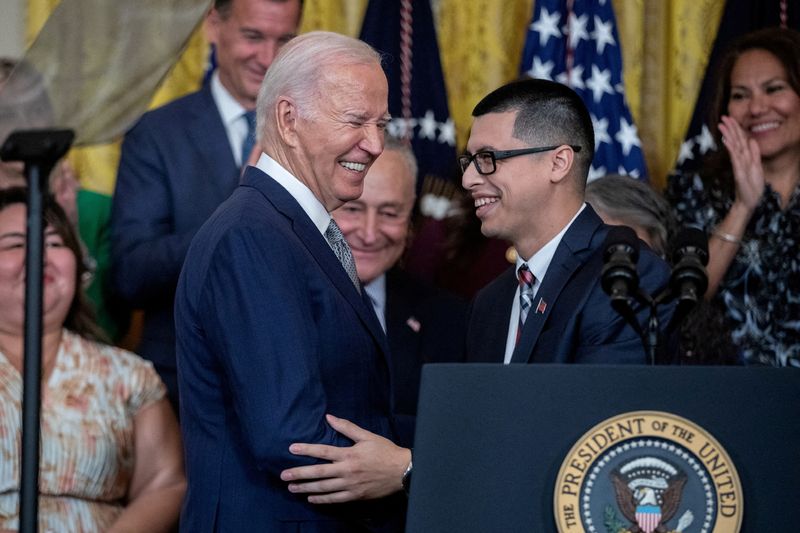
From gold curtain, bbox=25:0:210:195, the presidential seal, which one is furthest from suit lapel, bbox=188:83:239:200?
the presidential seal

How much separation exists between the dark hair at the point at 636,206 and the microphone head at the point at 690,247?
1408 mm

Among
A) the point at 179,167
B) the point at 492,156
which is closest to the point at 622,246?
the point at 492,156

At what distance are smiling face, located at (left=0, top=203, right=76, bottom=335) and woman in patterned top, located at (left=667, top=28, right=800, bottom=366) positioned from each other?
1802 mm

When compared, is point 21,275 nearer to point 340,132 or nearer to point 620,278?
point 340,132

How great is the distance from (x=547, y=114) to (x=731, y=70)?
127 centimetres

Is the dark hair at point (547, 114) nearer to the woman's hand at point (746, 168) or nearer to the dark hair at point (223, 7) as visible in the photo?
the woman's hand at point (746, 168)

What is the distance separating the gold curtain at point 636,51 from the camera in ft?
16.9

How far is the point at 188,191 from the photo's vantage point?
3867mm

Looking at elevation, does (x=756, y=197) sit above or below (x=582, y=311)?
above

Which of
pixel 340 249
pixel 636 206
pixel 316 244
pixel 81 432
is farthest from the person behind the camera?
pixel 636 206

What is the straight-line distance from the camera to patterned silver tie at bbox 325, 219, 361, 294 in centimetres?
285

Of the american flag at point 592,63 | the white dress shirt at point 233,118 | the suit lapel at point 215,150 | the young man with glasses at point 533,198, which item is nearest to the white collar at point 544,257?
the young man with glasses at point 533,198

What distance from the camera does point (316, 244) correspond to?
106 inches

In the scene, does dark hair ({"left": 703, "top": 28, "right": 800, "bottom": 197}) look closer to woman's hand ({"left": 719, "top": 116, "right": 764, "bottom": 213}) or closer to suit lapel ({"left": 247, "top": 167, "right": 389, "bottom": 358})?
woman's hand ({"left": 719, "top": 116, "right": 764, "bottom": 213})
